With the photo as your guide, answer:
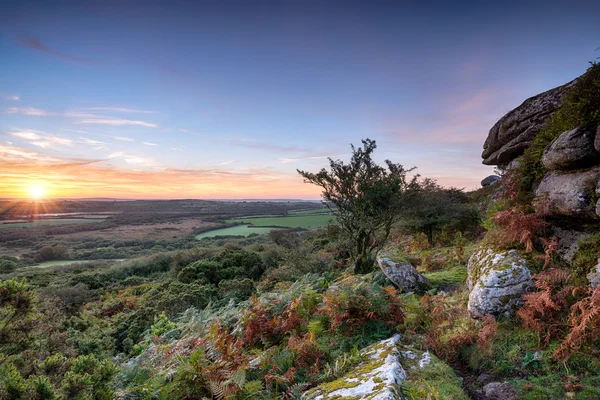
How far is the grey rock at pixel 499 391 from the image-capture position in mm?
3264

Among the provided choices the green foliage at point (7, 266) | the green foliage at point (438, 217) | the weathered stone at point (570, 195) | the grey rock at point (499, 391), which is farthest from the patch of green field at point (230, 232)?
the grey rock at point (499, 391)

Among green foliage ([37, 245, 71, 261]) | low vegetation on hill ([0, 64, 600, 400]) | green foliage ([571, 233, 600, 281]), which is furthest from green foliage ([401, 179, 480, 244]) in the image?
green foliage ([37, 245, 71, 261])

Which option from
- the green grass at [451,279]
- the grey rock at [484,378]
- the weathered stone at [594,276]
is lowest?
the green grass at [451,279]

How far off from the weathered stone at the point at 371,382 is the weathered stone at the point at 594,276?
301cm

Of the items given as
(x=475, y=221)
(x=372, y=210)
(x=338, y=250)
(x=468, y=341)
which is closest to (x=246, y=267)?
(x=338, y=250)

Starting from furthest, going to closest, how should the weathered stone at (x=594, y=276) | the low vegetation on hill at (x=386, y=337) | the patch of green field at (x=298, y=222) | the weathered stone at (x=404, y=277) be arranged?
the patch of green field at (x=298, y=222) < the weathered stone at (x=404, y=277) < the weathered stone at (x=594, y=276) < the low vegetation on hill at (x=386, y=337)

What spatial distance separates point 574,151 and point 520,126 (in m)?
4.74

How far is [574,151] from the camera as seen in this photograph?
5070 millimetres

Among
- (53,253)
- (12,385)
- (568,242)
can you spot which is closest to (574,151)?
(568,242)

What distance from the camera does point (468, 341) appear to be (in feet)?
14.2

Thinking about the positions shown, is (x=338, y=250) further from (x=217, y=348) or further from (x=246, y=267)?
(x=217, y=348)

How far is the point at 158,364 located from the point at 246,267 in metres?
20.4

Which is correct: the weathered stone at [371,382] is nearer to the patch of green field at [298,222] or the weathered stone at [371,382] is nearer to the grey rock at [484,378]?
the grey rock at [484,378]

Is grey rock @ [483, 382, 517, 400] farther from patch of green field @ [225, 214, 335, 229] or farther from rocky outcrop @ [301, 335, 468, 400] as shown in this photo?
patch of green field @ [225, 214, 335, 229]
